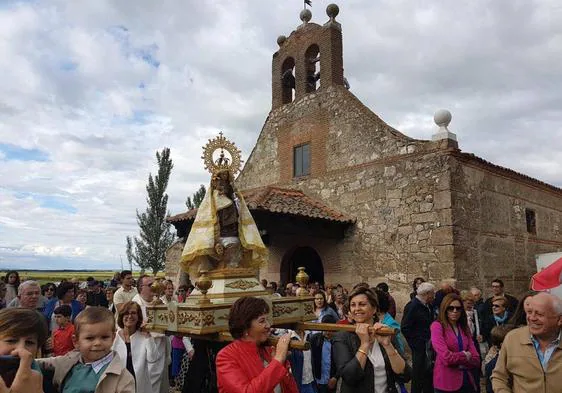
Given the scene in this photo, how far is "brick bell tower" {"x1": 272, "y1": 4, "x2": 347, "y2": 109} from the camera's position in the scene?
13.0 m

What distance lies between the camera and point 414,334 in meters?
5.91

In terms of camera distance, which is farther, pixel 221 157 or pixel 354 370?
pixel 221 157

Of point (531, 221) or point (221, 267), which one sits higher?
point (531, 221)

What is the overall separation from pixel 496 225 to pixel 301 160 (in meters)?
5.75

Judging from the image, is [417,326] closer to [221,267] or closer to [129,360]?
[221,267]

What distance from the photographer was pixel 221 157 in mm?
4234

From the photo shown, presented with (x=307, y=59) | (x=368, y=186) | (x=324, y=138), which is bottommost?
(x=368, y=186)

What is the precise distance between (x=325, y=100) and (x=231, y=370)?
37.3ft

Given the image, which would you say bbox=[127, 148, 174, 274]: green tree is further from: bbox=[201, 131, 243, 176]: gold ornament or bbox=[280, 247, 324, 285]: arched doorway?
bbox=[201, 131, 243, 176]: gold ornament

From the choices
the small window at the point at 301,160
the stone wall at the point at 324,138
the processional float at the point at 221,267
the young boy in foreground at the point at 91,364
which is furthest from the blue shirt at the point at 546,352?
the small window at the point at 301,160

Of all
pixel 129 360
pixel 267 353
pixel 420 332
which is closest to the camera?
pixel 267 353

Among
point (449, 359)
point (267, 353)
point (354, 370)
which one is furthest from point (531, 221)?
point (267, 353)

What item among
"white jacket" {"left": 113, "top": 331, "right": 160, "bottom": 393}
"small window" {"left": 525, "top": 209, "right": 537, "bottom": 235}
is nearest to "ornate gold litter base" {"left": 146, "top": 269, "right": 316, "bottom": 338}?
"white jacket" {"left": 113, "top": 331, "right": 160, "bottom": 393}

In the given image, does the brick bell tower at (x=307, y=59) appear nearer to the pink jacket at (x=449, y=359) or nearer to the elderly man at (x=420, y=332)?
the elderly man at (x=420, y=332)
